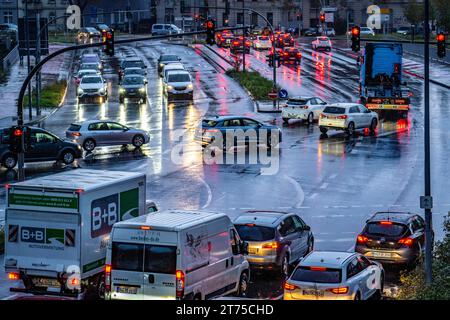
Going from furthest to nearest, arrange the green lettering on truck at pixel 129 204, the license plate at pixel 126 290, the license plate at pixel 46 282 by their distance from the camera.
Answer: the green lettering on truck at pixel 129 204 → the license plate at pixel 46 282 → the license plate at pixel 126 290

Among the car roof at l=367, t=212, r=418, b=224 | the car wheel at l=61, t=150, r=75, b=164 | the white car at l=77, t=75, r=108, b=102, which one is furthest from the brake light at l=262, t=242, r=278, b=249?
the white car at l=77, t=75, r=108, b=102

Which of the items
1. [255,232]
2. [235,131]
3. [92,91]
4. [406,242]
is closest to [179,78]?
[92,91]

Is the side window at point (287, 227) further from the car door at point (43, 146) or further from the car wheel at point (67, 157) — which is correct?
the car wheel at point (67, 157)

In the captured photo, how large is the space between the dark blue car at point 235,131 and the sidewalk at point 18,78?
620 inches

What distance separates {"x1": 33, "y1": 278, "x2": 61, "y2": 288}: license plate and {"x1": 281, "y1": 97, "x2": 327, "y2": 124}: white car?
3405 cm

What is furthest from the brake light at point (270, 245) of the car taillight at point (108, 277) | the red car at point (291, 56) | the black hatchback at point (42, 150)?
the red car at point (291, 56)

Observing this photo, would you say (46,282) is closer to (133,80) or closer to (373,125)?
(373,125)

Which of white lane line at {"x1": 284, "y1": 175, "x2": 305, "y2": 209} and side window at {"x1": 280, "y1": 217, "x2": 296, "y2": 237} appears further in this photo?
white lane line at {"x1": 284, "y1": 175, "x2": 305, "y2": 209}

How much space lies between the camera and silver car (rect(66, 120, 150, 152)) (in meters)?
45.3

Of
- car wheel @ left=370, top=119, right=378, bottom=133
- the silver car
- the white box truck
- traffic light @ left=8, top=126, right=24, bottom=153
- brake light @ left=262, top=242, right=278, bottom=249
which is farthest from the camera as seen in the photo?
car wheel @ left=370, top=119, right=378, bottom=133

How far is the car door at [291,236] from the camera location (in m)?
24.9

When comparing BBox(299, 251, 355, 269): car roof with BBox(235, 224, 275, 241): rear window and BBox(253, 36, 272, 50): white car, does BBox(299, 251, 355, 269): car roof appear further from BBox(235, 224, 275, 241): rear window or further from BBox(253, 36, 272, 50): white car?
BBox(253, 36, 272, 50): white car

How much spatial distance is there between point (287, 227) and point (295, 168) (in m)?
15.0
